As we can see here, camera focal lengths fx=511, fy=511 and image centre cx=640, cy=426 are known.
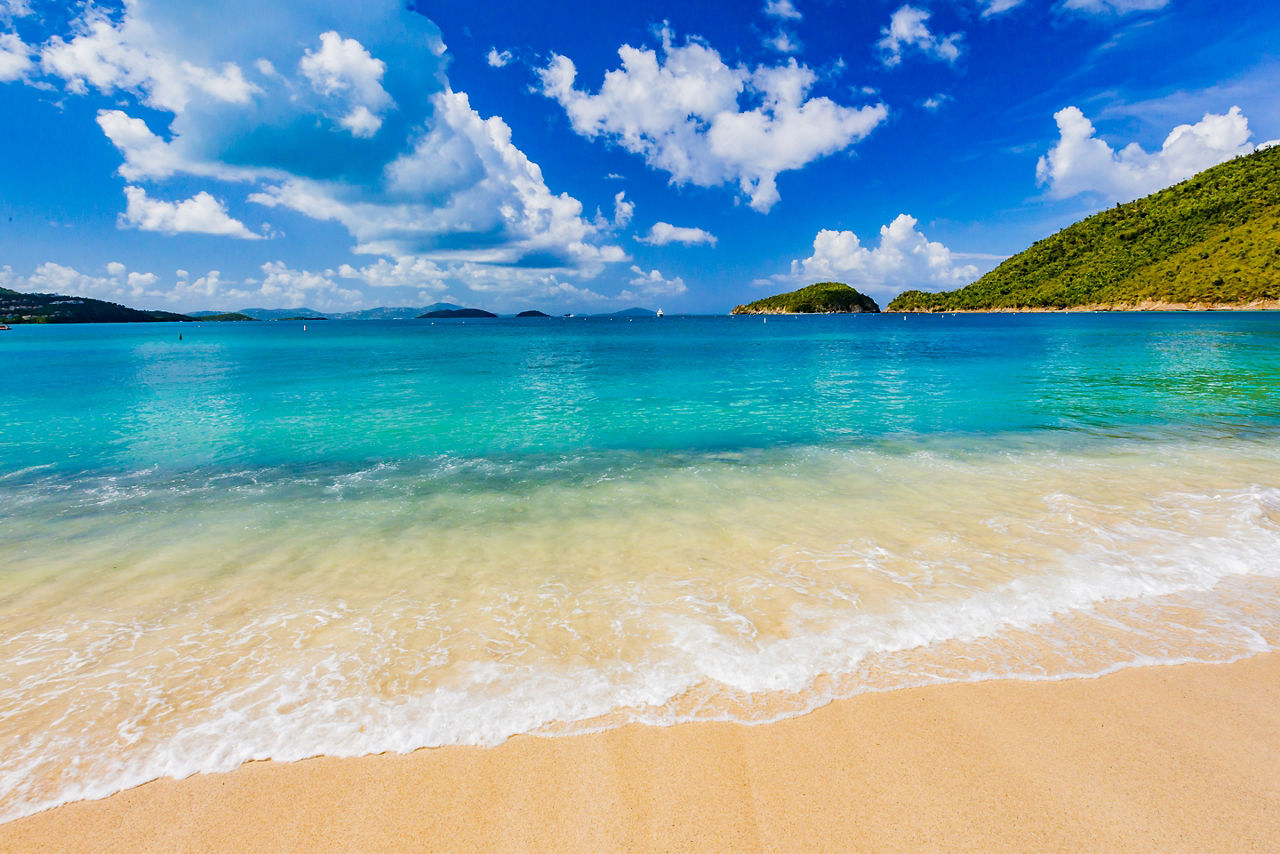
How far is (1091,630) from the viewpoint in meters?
6.06

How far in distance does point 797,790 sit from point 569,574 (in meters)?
4.49

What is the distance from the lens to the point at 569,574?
7.83 m

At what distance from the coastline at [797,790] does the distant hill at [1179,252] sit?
535 feet

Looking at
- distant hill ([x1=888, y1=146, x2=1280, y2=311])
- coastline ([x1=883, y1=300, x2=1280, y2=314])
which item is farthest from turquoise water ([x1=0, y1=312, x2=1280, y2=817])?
distant hill ([x1=888, y1=146, x2=1280, y2=311])

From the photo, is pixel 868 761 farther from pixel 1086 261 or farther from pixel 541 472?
pixel 1086 261

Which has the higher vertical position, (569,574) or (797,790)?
(797,790)

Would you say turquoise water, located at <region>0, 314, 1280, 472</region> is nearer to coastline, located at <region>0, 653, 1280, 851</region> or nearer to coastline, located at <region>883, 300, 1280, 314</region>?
coastline, located at <region>0, 653, 1280, 851</region>

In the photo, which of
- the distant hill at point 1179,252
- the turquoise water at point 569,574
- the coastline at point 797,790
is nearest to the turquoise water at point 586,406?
the turquoise water at point 569,574

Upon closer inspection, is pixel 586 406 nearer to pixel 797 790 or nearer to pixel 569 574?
pixel 569 574

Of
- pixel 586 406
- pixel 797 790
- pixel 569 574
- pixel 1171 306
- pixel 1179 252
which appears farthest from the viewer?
pixel 1179 252

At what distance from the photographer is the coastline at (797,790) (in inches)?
145

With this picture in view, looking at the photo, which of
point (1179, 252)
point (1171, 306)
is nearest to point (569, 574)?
point (1171, 306)

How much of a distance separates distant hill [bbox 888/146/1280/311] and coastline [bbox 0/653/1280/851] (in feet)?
535

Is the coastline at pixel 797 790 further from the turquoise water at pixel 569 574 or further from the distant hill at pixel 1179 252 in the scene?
the distant hill at pixel 1179 252
